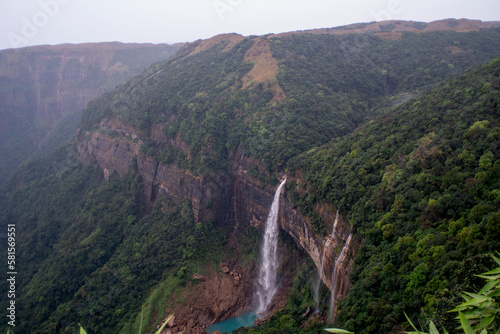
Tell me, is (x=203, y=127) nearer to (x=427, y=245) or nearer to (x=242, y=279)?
(x=242, y=279)

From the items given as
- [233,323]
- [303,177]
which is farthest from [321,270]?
[233,323]

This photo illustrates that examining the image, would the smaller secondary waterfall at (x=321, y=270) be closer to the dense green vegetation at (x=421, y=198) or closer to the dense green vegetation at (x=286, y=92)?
the dense green vegetation at (x=421, y=198)

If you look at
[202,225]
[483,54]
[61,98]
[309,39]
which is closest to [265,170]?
[202,225]

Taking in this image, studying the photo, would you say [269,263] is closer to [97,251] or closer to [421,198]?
[97,251]

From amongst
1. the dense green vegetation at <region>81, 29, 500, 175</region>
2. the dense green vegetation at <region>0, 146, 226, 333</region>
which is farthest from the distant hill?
the dense green vegetation at <region>0, 146, 226, 333</region>

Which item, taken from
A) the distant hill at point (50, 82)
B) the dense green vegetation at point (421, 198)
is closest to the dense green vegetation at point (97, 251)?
the dense green vegetation at point (421, 198)
